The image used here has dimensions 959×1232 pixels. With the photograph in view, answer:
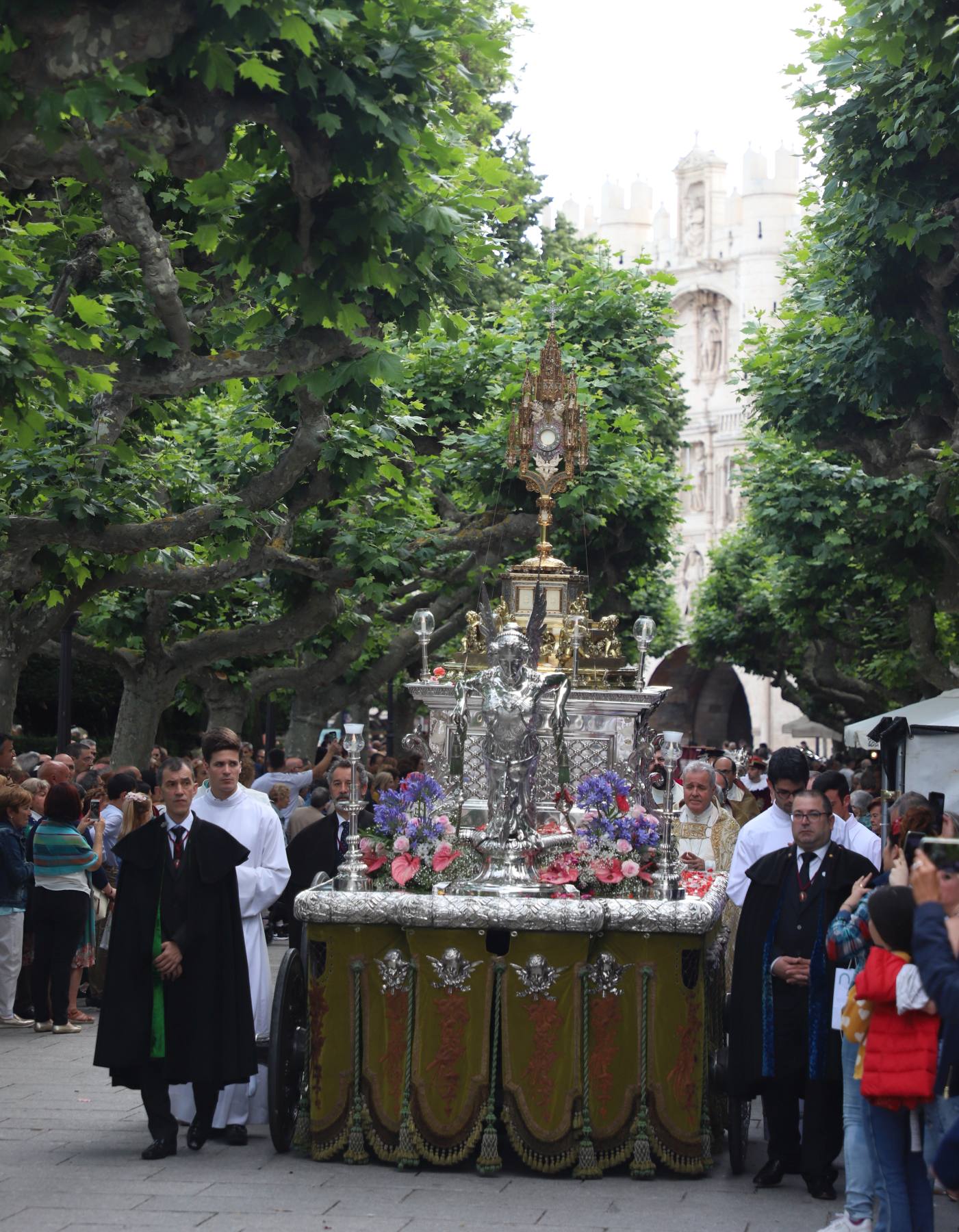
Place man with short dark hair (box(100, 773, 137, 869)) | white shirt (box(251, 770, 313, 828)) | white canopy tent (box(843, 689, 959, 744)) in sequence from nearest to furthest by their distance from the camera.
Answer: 1. man with short dark hair (box(100, 773, 137, 869))
2. white canopy tent (box(843, 689, 959, 744))
3. white shirt (box(251, 770, 313, 828))

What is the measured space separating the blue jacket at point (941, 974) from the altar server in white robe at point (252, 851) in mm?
4615

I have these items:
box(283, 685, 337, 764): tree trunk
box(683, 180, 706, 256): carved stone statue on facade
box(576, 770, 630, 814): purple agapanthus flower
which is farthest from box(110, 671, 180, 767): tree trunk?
box(683, 180, 706, 256): carved stone statue on facade

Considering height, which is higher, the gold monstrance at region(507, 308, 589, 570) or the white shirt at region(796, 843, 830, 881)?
the gold monstrance at region(507, 308, 589, 570)

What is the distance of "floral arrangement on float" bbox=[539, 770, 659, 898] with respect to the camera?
31.1 ft

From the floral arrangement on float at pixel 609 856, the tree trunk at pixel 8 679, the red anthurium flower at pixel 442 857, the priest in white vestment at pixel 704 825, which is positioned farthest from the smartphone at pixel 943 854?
the tree trunk at pixel 8 679

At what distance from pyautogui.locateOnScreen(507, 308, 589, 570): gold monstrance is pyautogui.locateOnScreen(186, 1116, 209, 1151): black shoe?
9354 mm

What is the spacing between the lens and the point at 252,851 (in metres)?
10.1

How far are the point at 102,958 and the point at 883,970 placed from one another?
960 cm

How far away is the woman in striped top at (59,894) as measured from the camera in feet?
44.4

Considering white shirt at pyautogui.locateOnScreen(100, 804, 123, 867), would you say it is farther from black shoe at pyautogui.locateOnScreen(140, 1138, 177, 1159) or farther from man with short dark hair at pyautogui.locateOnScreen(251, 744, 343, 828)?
black shoe at pyautogui.locateOnScreen(140, 1138, 177, 1159)

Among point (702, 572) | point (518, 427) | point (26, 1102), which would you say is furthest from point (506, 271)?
point (702, 572)

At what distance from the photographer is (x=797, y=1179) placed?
356 inches

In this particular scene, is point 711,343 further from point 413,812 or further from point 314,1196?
point 314,1196

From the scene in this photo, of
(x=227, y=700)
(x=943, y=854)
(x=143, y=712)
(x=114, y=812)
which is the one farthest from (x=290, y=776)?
(x=943, y=854)
